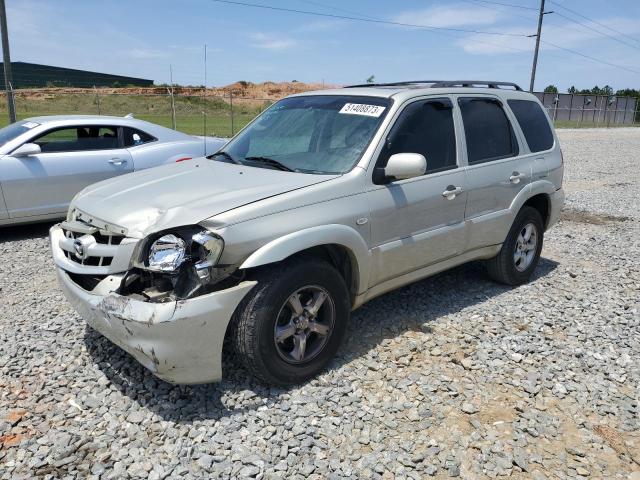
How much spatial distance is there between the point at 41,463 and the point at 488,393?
2624mm

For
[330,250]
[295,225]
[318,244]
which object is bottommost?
[330,250]

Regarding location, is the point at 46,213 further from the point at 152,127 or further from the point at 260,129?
the point at 260,129

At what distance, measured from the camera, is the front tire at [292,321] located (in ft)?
10.2

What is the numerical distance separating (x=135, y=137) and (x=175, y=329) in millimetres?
5460

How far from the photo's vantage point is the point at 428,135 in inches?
166

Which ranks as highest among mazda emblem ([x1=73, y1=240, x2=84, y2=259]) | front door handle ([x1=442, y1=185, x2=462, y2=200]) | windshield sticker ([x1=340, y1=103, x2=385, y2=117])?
windshield sticker ([x1=340, y1=103, x2=385, y2=117])

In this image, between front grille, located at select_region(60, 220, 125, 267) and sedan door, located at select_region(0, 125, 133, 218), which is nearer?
front grille, located at select_region(60, 220, 125, 267)

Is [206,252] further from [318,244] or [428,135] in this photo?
[428,135]

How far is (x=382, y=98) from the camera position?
4.09m

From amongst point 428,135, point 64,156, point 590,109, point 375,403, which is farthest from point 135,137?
point 590,109

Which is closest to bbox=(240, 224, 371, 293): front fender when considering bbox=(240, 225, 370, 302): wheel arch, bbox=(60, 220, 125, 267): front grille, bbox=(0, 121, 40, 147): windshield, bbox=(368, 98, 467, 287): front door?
bbox=(240, 225, 370, 302): wheel arch

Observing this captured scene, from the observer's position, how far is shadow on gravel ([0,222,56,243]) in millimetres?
6907

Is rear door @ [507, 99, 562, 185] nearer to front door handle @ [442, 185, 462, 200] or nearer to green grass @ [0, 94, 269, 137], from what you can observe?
front door handle @ [442, 185, 462, 200]

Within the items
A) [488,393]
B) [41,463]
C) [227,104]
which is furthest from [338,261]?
[227,104]
